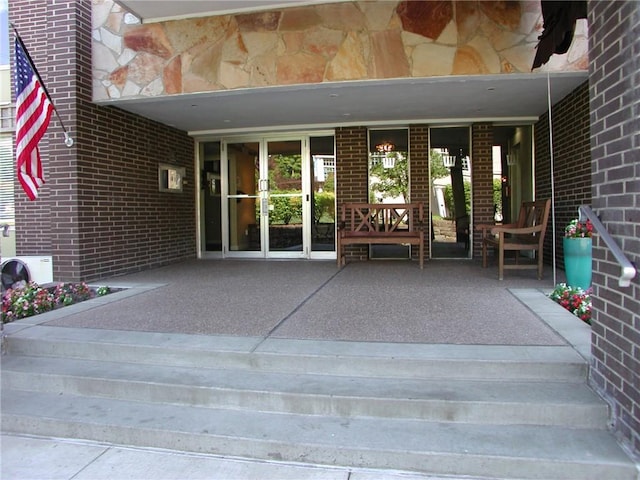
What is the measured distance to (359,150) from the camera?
28.4 feet

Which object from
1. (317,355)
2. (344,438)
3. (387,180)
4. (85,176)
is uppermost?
(387,180)

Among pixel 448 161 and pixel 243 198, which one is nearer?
pixel 448 161

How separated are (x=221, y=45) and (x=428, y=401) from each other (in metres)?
5.04

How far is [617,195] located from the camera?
2508 mm

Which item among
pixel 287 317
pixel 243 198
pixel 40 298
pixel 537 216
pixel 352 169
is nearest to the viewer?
pixel 287 317

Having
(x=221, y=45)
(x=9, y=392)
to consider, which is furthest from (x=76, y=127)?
(x=9, y=392)

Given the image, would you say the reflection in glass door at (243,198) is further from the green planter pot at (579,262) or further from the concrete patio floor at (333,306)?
the green planter pot at (579,262)

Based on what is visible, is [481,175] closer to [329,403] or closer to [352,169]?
[352,169]

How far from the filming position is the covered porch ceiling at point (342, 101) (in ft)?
18.8

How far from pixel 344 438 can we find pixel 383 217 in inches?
232

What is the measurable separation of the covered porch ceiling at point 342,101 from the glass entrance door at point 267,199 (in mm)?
586

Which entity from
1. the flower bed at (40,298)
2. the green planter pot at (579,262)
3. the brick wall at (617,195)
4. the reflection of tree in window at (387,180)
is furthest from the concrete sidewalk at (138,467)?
the reflection of tree in window at (387,180)

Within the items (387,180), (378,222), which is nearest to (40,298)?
(378,222)

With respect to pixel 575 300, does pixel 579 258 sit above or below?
above
